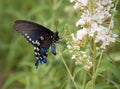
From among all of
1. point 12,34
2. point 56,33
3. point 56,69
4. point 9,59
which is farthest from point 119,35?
point 12,34

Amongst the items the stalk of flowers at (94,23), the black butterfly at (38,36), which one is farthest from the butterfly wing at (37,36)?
the stalk of flowers at (94,23)

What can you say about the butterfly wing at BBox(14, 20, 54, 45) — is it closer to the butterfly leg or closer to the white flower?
the butterfly leg

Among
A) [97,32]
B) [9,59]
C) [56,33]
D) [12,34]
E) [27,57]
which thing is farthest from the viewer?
[12,34]

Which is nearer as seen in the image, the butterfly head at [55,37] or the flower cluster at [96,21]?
the flower cluster at [96,21]

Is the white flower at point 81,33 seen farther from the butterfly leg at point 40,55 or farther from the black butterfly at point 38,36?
the butterfly leg at point 40,55

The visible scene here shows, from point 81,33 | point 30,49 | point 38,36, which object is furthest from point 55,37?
point 30,49

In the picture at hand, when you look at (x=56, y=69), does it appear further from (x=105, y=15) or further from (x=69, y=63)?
(x=105, y=15)
